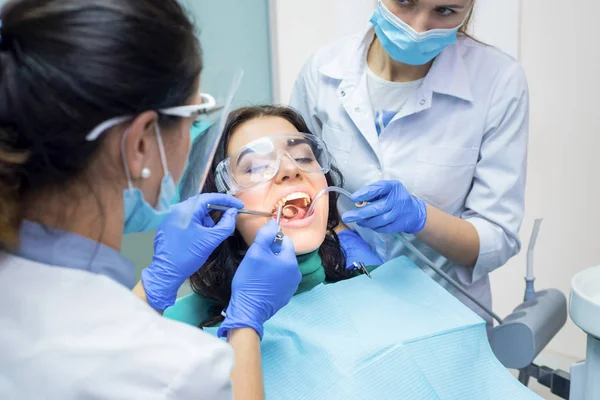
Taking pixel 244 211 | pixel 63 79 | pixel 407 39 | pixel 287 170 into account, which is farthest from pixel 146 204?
pixel 407 39

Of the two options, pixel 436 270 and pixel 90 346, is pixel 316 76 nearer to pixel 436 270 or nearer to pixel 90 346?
pixel 436 270

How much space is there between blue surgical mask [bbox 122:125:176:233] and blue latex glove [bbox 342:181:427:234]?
638 mm

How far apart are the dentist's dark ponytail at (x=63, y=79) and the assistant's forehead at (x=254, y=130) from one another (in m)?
0.76

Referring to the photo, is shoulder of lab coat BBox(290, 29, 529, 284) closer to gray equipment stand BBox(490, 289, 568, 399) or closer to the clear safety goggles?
gray equipment stand BBox(490, 289, 568, 399)

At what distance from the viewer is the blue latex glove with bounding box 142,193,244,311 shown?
138cm

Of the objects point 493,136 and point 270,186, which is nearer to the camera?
point 270,186

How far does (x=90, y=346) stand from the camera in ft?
2.66

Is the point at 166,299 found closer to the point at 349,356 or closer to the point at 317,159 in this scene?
the point at 349,356

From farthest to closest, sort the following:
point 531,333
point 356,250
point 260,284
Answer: point 356,250 → point 531,333 → point 260,284

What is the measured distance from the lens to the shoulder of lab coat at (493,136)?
164 centimetres

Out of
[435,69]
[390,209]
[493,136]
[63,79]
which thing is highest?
[63,79]

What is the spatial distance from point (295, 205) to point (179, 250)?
0.34 meters

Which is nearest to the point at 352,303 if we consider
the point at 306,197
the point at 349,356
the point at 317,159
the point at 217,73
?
the point at 349,356

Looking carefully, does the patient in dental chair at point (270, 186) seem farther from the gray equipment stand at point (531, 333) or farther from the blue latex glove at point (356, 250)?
the gray equipment stand at point (531, 333)
